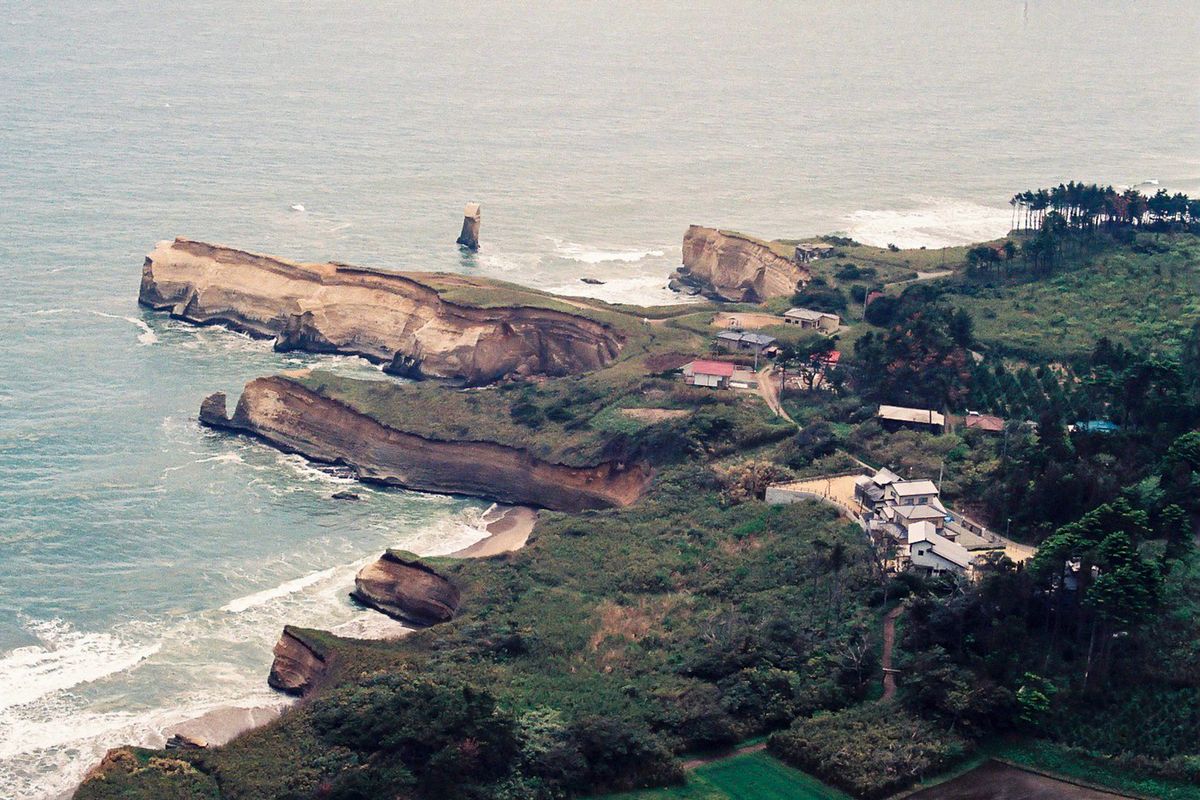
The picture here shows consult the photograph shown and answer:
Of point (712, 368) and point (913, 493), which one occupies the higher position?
point (712, 368)

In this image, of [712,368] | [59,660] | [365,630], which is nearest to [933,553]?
[365,630]

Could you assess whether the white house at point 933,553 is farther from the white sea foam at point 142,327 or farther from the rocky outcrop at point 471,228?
the rocky outcrop at point 471,228

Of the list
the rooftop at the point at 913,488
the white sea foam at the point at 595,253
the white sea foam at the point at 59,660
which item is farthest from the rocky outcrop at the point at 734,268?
the white sea foam at the point at 59,660

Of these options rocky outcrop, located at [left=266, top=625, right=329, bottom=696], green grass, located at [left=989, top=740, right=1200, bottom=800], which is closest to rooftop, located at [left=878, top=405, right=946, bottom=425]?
green grass, located at [left=989, top=740, right=1200, bottom=800]

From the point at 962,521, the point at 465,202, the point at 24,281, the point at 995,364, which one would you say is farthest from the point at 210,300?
the point at 962,521

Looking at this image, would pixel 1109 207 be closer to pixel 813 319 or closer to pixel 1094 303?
pixel 1094 303

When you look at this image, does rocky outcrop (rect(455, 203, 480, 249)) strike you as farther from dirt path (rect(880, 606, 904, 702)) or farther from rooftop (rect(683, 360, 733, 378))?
dirt path (rect(880, 606, 904, 702))

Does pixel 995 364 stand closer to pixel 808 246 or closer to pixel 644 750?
pixel 808 246
